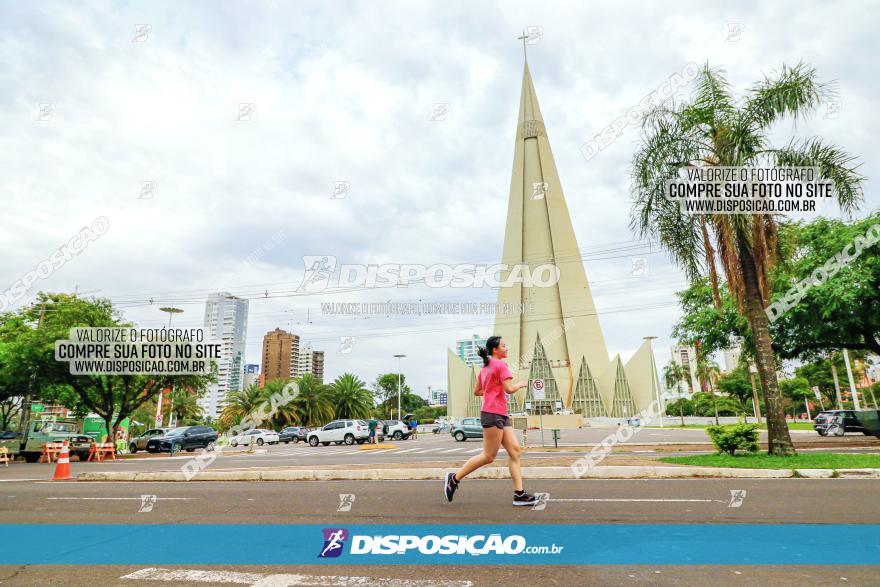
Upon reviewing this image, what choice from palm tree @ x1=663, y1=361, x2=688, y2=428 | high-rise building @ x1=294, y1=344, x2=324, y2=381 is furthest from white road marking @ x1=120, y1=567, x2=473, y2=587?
high-rise building @ x1=294, y1=344, x2=324, y2=381

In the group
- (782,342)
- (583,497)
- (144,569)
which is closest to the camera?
(144,569)

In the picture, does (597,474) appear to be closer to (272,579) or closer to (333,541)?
(333,541)

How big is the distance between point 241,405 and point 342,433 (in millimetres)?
29160

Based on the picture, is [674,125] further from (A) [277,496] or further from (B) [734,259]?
(A) [277,496]

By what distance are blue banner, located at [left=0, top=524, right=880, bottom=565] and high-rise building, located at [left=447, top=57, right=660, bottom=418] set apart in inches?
2761

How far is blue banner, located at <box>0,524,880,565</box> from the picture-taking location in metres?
4.05

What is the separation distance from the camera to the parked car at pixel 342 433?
3347cm

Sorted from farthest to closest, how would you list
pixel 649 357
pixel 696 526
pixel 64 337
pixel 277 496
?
1. pixel 649 357
2. pixel 64 337
3. pixel 277 496
4. pixel 696 526

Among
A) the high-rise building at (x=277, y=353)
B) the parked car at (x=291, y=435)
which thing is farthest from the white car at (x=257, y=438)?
the high-rise building at (x=277, y=353)

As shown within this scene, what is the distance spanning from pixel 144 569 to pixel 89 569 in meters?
0.51

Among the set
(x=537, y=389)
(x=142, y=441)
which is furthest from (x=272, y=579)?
(x=142, y=441)

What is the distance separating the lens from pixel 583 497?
6695mm

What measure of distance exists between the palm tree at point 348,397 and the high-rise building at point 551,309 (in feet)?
78.5

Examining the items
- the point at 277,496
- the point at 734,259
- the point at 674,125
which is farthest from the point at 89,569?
the point at 674,125
